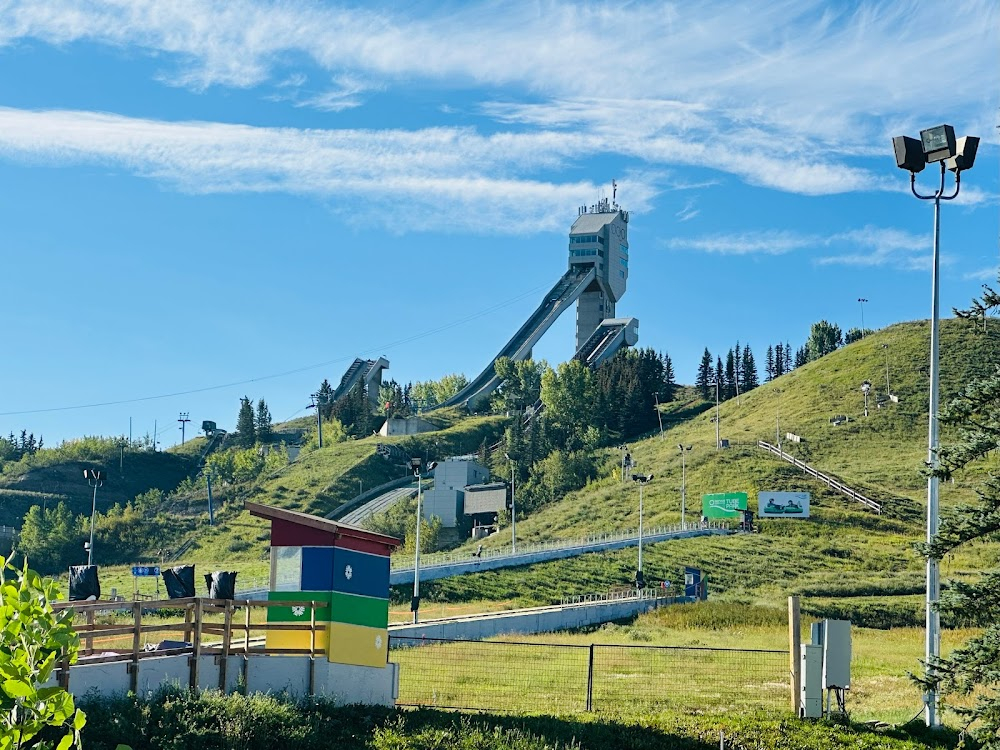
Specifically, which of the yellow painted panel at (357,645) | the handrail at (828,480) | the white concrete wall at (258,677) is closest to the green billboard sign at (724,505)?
the handrail at (828,480)

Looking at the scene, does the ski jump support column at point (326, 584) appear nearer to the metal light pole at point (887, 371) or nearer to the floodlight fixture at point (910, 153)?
the floodlight fixture at point (910, 153)

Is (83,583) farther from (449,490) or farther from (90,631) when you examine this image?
(449,490)

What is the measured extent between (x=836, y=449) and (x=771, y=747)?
114m

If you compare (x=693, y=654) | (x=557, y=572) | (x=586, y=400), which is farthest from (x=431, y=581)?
(x=586, y=400)

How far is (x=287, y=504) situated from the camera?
143 m

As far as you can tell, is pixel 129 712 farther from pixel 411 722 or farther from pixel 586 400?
pixel 586 400

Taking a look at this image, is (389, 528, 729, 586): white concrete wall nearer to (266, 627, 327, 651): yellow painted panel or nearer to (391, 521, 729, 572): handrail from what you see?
(391, 521, 729, 572): handrail

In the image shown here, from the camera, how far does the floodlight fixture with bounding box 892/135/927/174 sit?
22.8 metres

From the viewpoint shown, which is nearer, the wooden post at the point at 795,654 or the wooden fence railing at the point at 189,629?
the wooden fence railing at the point at 189,629

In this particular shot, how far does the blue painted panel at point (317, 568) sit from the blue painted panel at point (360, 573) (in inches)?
3.4

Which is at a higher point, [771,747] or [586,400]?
[586,400]

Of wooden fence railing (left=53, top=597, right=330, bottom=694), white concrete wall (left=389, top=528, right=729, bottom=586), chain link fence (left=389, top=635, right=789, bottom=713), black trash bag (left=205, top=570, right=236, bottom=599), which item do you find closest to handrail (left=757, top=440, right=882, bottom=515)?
white concrete wall (left=389, top=528, right=729, bottom=586)

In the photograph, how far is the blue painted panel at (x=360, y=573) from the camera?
21953 millimetres

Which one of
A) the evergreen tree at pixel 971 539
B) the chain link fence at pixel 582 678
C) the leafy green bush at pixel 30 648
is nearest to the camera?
the leafy green bush at pixel 30 648
